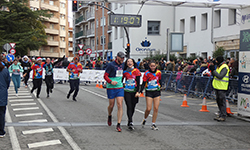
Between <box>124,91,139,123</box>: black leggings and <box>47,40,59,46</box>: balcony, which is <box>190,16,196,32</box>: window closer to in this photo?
<box>124,91,139,123</box>: black leggings

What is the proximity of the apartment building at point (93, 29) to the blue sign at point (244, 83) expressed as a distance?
1447 inches

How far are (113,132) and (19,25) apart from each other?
48358 millimetres

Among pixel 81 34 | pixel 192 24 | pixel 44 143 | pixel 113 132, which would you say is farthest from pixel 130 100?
pixel 81 34

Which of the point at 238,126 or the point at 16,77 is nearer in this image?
the point at 238,126

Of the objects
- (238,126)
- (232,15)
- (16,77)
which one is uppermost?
(232,15)

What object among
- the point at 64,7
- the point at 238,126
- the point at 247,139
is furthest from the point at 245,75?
the point at 64,7

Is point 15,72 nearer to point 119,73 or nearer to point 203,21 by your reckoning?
point 119,73

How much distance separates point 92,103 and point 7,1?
141 feet

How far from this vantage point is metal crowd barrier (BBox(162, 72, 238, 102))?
14.9 metres

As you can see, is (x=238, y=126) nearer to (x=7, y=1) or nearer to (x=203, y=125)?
(x=203, y=125)

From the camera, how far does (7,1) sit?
5238 centimetres

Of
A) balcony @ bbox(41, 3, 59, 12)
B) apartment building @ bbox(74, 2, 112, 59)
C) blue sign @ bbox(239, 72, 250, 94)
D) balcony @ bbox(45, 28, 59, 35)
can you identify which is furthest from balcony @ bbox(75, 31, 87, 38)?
blue sign @ bbox(239, 72, 250, 94)

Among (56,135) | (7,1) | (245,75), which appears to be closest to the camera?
(56,135)

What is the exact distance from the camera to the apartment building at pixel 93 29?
53.5m
